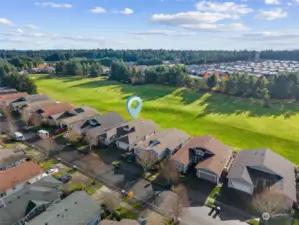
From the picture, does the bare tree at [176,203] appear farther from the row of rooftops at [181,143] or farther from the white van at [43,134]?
the white van at [43,134]

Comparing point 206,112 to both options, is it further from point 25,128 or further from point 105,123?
point 25,128

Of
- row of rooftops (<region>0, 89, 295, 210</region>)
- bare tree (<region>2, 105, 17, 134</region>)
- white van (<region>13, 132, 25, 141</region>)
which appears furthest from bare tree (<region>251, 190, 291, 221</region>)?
bare tree (<region>2, 105, 17, 134</region>)

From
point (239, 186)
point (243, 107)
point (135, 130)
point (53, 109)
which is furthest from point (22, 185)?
point (243, 107)

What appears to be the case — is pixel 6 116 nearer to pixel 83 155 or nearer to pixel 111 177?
pixel 83 155

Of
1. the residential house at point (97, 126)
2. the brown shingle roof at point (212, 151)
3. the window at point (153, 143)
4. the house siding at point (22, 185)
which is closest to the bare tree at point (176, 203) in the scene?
the brown shingle roof at point (212, 151)

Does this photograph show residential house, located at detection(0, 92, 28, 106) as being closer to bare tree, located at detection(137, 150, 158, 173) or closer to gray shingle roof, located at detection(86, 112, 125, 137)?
gray shingle roof, located at detection(86, 112, 125, 137)
